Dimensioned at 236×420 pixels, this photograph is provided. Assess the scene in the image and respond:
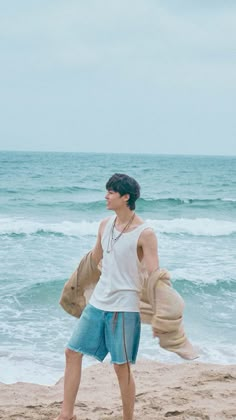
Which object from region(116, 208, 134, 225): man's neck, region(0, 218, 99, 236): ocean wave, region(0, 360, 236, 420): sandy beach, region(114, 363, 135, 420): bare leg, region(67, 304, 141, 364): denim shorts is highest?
region(116, 208, 134, 225): man's neck

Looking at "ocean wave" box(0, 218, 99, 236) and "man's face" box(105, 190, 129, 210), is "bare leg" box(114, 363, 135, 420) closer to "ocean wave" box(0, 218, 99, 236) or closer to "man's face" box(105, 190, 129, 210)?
"man's face" box(105, 190, 129, 210)

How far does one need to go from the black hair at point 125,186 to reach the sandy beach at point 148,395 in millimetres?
1761

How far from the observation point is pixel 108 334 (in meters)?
3.62

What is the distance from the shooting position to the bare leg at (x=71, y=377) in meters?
Answer: 3.70

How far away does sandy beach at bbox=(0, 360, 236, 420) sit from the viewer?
4.45m

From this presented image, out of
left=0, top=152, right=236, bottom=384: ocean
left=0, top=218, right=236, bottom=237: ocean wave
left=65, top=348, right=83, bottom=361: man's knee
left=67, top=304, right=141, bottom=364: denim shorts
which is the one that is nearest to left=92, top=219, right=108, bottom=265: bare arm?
left=67, top=304, right=141, bottom=364: denim shorts

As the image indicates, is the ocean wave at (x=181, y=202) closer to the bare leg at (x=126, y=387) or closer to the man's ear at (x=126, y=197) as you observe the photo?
the bare leg at (x=126, y=387)

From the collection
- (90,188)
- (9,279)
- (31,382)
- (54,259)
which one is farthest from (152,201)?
(31,382)

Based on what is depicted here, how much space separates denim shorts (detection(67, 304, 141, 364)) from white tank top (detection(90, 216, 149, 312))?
0.06 metres

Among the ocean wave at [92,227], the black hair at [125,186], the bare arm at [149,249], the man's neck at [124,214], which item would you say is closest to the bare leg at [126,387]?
the bare arm at [149,249]

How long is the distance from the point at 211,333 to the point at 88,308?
5.02 m

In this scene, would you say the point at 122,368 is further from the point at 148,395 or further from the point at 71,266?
the point at 71,266

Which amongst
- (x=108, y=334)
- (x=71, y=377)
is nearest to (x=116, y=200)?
(x=108, y=334)

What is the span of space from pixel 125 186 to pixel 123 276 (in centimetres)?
54
